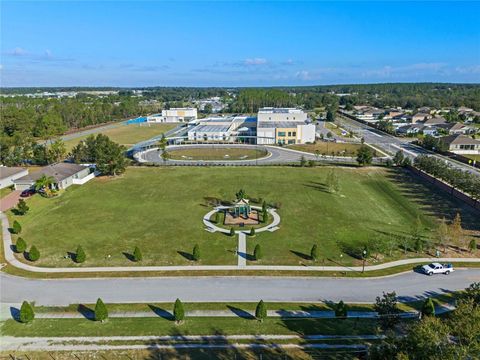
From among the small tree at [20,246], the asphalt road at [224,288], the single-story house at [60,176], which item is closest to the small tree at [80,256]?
the asphalt road at [224,288]

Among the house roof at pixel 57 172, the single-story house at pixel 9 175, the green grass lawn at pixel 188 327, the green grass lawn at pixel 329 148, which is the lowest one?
the green grass lawn at pixel 188 327

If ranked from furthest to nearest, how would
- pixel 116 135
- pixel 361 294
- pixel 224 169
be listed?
pixel 116 135 → pixel 224 169 → pixel 361 294

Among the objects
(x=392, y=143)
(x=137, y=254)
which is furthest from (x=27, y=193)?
(x=392, y=143)

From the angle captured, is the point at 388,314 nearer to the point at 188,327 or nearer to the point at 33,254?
the point at 188,327

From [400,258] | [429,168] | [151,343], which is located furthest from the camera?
[429,168]

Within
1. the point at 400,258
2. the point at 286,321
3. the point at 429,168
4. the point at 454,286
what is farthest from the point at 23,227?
the point at 429,168

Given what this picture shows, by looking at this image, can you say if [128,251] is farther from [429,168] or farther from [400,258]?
[429,168]

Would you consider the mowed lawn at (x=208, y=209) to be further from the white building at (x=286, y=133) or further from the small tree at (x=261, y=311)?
the white building at (x=286, y=133)
